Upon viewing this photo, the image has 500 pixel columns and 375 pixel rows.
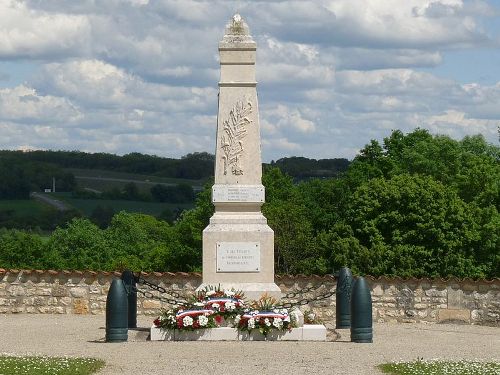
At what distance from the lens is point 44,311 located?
2352cm

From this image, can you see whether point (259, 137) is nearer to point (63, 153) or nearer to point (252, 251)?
point (252, 251)

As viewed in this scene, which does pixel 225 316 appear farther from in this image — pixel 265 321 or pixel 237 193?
pixel 237 193

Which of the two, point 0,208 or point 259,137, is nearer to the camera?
point 259,137

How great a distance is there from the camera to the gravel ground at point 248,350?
49.2ft

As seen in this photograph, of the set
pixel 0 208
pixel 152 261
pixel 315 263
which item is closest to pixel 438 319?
pixel 315 263

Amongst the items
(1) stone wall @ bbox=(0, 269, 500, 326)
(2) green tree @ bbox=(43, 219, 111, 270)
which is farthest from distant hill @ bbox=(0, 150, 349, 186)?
(1) stone wall @ bbox=(0, 269, 500, 326)

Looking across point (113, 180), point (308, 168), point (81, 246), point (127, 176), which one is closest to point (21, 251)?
point (81, 246)

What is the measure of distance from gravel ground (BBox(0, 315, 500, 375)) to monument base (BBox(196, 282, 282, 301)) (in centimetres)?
126

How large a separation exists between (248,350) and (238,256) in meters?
3.36

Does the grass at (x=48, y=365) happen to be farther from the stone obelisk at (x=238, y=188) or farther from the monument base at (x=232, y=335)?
the stone obelisk at (x=238, y=188)

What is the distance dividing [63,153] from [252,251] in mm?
90702

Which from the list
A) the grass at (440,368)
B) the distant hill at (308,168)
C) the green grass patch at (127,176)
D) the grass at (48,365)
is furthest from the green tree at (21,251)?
the green grass patch at (127,176)

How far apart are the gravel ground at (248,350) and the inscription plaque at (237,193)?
2520mm

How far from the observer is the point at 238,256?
65.6 feet
